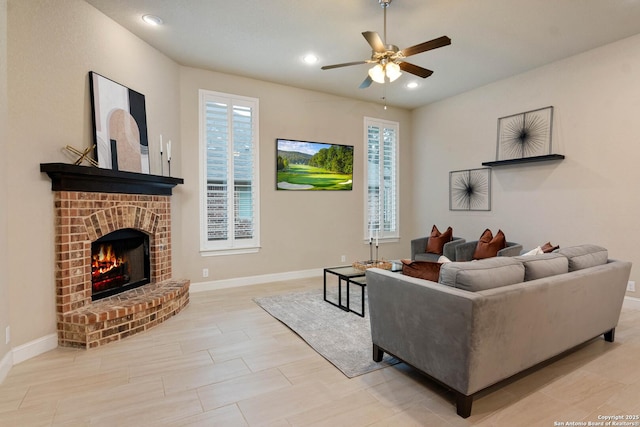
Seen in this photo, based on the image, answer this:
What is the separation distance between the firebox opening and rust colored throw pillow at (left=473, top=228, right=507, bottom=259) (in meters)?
4.50

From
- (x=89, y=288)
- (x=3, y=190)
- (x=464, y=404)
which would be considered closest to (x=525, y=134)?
(x=464, y=404)

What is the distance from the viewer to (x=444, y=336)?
6.35ft

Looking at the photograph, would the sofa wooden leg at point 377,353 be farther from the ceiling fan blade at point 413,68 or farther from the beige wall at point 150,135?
the beige wall at point 150,135

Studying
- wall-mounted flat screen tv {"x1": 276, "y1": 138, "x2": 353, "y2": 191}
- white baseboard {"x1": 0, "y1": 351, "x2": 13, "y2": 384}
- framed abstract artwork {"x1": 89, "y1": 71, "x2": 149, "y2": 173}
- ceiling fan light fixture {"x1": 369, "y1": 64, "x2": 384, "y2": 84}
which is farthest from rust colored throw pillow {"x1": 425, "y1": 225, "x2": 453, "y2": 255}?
white baseboard {"x1": 0, "y1": 351, "x2": 13, "y2": 384}

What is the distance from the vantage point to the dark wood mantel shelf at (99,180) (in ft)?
8.98

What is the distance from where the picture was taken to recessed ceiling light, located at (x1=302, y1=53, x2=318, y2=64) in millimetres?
4199

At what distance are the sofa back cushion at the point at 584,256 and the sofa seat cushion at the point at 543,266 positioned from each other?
13 cm

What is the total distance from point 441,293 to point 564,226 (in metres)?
3.53

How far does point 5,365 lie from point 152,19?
3371mm

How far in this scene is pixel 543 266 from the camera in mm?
2324

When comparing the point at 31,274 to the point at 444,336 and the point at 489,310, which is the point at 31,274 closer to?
the point at 444,336

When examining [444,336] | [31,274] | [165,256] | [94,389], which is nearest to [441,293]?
[444,336]

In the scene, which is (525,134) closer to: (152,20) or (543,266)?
(543,266)

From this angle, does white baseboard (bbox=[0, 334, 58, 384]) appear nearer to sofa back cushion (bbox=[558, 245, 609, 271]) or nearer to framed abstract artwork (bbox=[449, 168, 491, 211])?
sofa back cushion (bbox=[558, 245, 609, 271])
